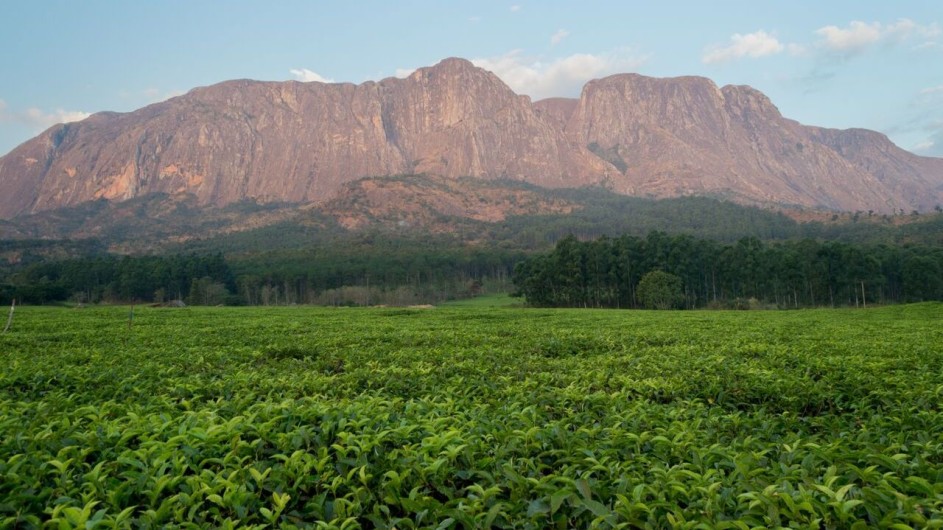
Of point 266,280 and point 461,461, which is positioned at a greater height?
point 266,280

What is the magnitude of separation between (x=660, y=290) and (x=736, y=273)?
14.0 m

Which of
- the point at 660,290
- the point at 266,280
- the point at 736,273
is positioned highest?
the point at 266,280

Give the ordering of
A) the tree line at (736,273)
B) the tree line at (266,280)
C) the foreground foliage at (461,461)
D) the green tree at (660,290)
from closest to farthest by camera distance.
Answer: the foreground foliage at (461,461), the green tree at (660,290), the tree line at (736,273), the tree line at (266,280)

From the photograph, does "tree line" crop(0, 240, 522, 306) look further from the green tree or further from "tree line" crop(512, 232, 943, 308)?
the green tree

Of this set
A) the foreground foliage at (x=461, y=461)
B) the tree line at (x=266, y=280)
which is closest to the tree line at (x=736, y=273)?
the tree line at (x=266, y=280)

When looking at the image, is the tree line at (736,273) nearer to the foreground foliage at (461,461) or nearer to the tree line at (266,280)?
the tree line at (266,280)

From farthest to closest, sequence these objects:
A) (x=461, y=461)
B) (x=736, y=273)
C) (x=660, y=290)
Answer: (x=736, y=273) → (x=660, y=290) → (x=461, y=461)

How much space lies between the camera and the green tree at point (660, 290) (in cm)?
6222

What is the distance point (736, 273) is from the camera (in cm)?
6838

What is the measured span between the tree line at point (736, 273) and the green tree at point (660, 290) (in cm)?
105

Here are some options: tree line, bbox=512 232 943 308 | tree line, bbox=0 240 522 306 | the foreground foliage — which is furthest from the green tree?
the foreground foliage

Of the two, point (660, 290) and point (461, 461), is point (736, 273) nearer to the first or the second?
point (660, 290)

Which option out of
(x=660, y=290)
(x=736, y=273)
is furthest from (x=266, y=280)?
(x=736, y=273)

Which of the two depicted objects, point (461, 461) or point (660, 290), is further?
point (660, 290)
